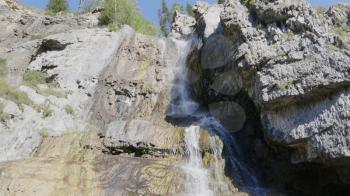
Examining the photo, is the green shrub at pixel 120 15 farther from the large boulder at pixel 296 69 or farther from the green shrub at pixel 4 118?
the large boulder at pixel 296 69

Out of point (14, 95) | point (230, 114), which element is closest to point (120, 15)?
point (14, 95)

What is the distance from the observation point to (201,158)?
18406 mm

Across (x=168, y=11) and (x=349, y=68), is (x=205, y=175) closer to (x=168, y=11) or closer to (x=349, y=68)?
(x=349, y=68)

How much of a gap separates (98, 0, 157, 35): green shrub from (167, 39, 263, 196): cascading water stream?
392 inches

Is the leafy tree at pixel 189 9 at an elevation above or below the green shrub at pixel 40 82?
above

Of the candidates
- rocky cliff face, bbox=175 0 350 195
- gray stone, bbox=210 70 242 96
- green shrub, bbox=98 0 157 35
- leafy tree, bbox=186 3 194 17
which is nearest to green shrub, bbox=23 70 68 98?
green shrub, bbox=98 0 157 35

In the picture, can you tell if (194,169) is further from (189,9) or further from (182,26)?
(189,9)

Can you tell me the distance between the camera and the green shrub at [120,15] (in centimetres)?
3242

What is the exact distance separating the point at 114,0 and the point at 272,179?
23.8 meters

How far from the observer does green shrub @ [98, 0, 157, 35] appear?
32422 mm

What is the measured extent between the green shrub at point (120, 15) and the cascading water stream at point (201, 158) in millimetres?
9956

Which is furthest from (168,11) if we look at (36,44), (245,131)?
(245,131)

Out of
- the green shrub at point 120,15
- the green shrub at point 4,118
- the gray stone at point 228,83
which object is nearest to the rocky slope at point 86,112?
the green shrub at point 4,118

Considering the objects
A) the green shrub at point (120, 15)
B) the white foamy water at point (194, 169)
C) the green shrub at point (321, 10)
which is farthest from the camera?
the green shrub at point (120, 15)
